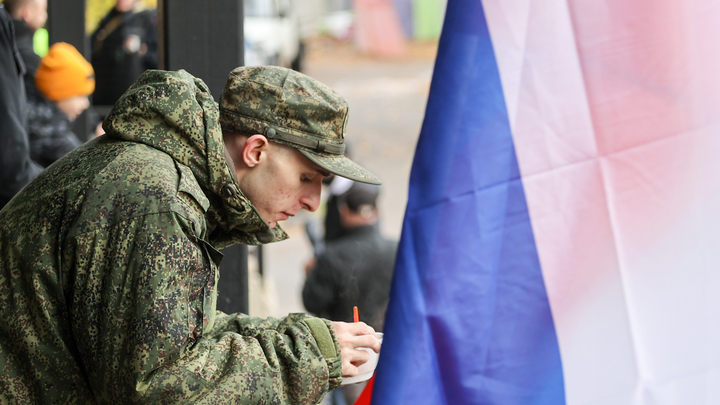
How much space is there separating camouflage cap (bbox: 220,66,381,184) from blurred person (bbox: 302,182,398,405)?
2.49 meters

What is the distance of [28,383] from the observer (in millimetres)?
1898

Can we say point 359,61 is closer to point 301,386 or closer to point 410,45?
point 410,45

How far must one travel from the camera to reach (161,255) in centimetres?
174

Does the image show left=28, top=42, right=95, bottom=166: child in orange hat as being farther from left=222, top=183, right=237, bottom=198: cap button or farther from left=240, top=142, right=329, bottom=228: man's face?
left=222, top=183, right=237, bottom=198: cap button

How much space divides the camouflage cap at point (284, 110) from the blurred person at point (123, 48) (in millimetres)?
5438

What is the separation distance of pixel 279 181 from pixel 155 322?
0.59 m

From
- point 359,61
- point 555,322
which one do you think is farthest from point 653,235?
point 359,61

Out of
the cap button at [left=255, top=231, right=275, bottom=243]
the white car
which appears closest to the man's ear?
the cap button at [left=255, top=231, right=275, bottom=243]

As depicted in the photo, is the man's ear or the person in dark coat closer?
the man's ear

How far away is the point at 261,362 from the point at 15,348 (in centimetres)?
57

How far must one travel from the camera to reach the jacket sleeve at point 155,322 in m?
1.72

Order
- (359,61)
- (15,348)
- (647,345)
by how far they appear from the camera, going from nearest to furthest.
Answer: (647,345) → (15,348) → (359,61)

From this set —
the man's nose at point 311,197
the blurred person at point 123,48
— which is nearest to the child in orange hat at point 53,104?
the blurred person at point 123,48

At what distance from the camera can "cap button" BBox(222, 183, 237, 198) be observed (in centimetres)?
201
